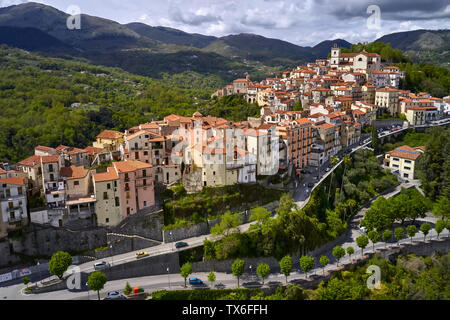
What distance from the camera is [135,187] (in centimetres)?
4128

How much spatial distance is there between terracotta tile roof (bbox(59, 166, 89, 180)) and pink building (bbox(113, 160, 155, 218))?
154 inches

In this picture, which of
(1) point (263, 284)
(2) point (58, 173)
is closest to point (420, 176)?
(1) point (263, 284)

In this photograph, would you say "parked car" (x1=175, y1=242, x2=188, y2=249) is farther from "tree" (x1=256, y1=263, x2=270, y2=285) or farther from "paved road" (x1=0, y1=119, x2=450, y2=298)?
"tree" (x1=256, y1=263, x2=270, y2=285)

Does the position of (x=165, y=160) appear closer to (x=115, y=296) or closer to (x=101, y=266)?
(x=101, y=266)

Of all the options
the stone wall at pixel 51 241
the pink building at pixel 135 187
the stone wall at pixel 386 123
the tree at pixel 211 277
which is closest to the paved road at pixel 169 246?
the stone wall at pixel 51 241

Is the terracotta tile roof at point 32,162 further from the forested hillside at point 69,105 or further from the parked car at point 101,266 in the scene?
the forested hillside at point 69,105

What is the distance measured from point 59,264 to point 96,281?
4420 mm

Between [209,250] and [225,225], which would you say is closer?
[209,250]

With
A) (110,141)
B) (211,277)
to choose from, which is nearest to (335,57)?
(110,141)

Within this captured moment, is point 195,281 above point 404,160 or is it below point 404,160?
below

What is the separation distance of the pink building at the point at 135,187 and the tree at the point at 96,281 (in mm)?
8712

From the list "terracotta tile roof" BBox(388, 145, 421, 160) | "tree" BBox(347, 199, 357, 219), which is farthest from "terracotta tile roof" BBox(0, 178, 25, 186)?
"terracotta tile roof" BBox(388, 145, 421, 160)

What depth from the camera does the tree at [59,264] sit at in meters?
34.5

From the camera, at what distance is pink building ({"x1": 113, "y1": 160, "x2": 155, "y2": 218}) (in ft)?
133
